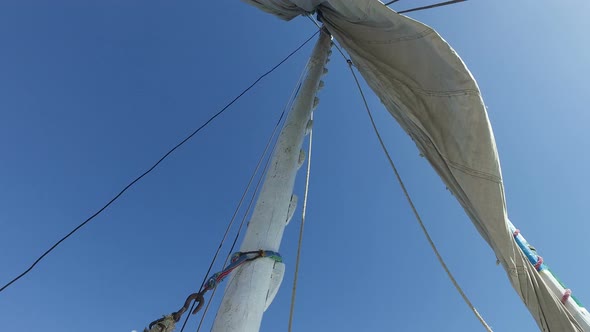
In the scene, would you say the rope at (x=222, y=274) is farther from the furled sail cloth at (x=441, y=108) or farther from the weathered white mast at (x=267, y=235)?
the furled sail cloth at (x=441, y=108)

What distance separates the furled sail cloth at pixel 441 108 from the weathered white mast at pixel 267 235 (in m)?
1.03

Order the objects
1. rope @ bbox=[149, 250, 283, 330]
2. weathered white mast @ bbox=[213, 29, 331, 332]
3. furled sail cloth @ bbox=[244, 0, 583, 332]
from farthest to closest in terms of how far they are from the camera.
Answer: furled sail cloth @ bbox=[244, 0, 583, 332] → rope @ bbox=[149, 250, 283, 330] → weathered white mast @ bbox=[213, 29, 331, 332]

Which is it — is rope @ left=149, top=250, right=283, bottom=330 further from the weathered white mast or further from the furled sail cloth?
the furled sail cloth

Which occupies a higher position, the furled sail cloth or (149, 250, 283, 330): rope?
the furled sail cloth

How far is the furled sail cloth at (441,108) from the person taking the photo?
3178 mm

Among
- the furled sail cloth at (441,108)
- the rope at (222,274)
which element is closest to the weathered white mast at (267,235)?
the rope at (222,274)

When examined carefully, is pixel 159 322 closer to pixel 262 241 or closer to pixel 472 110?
pixel 262 241

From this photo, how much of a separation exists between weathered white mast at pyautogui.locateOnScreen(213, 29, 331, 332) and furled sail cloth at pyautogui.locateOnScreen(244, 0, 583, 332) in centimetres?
103

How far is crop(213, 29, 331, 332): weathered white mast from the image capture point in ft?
7.64

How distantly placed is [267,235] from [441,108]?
2.27 metres

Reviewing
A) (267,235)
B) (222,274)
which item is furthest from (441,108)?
(222,274)

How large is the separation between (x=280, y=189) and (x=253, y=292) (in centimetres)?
91

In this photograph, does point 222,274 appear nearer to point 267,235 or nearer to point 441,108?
point 267,235

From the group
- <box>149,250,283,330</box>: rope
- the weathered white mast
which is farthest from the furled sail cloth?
<box>149,250,283,330</box>: rope
